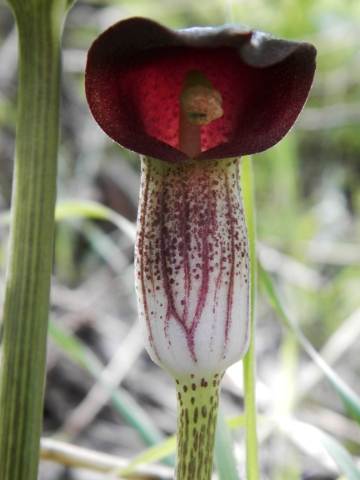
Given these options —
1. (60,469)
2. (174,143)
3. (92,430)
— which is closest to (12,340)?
(174,143)

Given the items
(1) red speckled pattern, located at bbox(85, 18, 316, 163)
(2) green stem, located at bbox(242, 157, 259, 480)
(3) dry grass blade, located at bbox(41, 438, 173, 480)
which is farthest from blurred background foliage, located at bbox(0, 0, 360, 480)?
(1) red speckled pattern, located at bbox(85, 18, 316, 163)

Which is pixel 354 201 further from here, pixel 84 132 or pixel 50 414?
pixel 50 414

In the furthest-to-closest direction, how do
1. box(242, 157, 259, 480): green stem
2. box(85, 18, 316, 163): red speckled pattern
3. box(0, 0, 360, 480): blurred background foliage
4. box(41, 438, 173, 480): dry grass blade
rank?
box(0, 0, 360, 480): blurred background foliage < box(41, 438, 173, 480): dry grass blade < box(242, 157, 259, 480): green stem < box(85, 18, 316, 163): red speckled pattern

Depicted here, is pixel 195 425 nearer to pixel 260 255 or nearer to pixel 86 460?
pixel 86 460


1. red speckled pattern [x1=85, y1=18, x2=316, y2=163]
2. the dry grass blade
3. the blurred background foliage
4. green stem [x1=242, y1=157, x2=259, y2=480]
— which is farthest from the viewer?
the blurred background foliage

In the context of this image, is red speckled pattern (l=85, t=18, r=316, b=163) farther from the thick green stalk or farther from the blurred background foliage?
the blurred background foliage

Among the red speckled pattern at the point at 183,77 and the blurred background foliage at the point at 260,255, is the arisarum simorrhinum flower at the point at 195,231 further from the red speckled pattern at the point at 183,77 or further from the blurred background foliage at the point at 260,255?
the blurred background foliage at the point at 260,255

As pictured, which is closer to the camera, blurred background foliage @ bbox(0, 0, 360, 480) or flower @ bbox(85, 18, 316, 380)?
flower @ bbox(85, 18, 316, 380)
